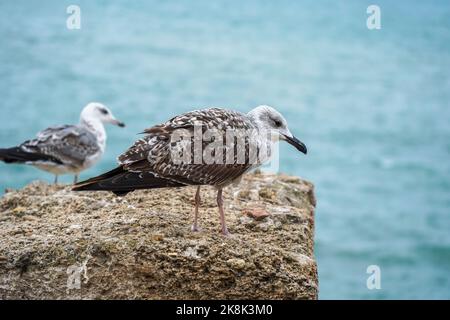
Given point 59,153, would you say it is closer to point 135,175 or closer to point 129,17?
point 135,175

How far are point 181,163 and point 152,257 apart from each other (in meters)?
0.79

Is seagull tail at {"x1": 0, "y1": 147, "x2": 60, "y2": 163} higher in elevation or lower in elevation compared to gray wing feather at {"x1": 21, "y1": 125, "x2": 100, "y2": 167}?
lower

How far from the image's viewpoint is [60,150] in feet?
31.6

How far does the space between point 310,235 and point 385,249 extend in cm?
1420

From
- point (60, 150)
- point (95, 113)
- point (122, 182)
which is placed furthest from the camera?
point (95, 113)

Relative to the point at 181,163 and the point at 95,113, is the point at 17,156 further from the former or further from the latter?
the point at 181,163

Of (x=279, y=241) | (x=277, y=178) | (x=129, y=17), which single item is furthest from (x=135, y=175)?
(x=129, y=17)

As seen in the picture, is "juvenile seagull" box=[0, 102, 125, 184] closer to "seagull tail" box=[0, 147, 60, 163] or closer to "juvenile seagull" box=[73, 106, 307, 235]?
"seagull tail" box=[0, 147, 60, 163]

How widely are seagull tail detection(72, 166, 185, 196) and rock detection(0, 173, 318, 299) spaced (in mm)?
273

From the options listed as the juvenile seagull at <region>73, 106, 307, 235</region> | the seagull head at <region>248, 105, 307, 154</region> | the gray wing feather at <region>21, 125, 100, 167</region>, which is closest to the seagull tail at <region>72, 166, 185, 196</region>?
the juvenile seagull at <region>73, 106, 307, 235</region>

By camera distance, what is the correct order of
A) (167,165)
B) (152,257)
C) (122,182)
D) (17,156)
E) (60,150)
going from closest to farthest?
(152,257), (122,182), (167,165), (17,156), (60,150)

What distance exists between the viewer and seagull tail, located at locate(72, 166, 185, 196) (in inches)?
194

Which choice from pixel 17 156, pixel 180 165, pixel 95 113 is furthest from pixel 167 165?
pixel 95 113
